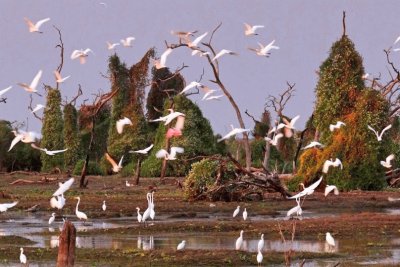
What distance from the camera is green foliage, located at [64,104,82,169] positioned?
6931cm

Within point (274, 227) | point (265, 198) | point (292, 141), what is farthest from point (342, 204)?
point (292, 141)

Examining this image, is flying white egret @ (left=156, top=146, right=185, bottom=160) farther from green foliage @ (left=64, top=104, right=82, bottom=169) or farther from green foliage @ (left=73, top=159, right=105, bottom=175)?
green foliage @ (left=64, top=104, right=82, bottom=169)

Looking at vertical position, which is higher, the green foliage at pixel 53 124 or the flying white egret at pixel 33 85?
the green foliage at pixel 53 124

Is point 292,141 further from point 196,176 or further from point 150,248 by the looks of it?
point 150,248

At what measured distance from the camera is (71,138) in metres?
69.6

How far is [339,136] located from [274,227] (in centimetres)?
1724

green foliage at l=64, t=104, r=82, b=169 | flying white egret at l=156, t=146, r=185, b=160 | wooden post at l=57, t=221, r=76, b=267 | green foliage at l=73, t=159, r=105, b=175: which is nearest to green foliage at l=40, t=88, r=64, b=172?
green foliage at l=64, t=104, r=82, b=169

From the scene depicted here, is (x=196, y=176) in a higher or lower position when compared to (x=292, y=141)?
lower

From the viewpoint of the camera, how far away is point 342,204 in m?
36.4

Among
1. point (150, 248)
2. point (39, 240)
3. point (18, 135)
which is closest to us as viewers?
point (18, 135)

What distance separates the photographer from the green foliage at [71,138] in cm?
6931

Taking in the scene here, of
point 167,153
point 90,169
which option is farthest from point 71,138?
point 167,153

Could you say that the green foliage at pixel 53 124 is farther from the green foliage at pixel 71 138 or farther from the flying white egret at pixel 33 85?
the flying white egret at pixel 33 85

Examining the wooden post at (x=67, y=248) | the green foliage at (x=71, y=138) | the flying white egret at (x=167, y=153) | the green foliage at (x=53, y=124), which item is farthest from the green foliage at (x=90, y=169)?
the wooden post at (x=67, y=248)
